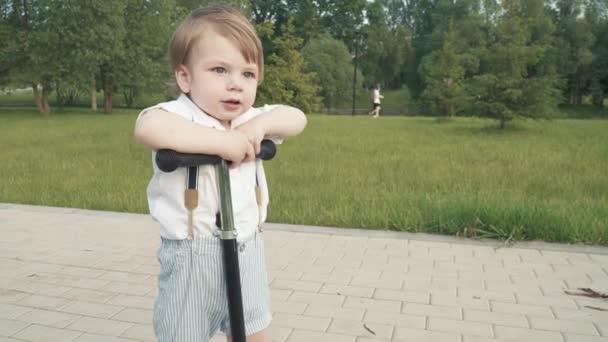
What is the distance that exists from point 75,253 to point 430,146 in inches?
343

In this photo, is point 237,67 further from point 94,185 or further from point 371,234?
point 94,185

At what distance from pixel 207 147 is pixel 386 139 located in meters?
12.1

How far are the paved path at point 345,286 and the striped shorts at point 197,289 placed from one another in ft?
4.01

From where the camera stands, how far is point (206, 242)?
5.53ft

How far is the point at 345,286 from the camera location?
12.1 feet

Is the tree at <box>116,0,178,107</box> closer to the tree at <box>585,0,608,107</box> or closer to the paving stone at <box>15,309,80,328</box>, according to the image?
the paving stone at <box>15,309,80,328</box>

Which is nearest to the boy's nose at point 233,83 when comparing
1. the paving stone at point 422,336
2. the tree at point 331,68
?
the paving stone at point 422,336

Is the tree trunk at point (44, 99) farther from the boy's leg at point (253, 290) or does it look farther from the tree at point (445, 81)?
the boy's leg at point (253, 290)

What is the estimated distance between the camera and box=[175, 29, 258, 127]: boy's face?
1603 mm

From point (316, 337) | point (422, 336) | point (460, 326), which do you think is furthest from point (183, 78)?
point (460, 326)

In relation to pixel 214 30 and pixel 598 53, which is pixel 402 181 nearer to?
pixel 214 30

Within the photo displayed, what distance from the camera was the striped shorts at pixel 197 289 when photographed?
1.69 m

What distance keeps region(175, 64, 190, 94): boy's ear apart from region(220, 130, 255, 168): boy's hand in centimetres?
25

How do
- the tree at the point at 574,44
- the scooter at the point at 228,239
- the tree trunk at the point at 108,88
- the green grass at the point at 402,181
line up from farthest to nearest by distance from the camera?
the tree at the point at 574,44, the tree trunk at the point at 108,88, the green grass at the point at 402,181, the scooter at the point at 228,239
